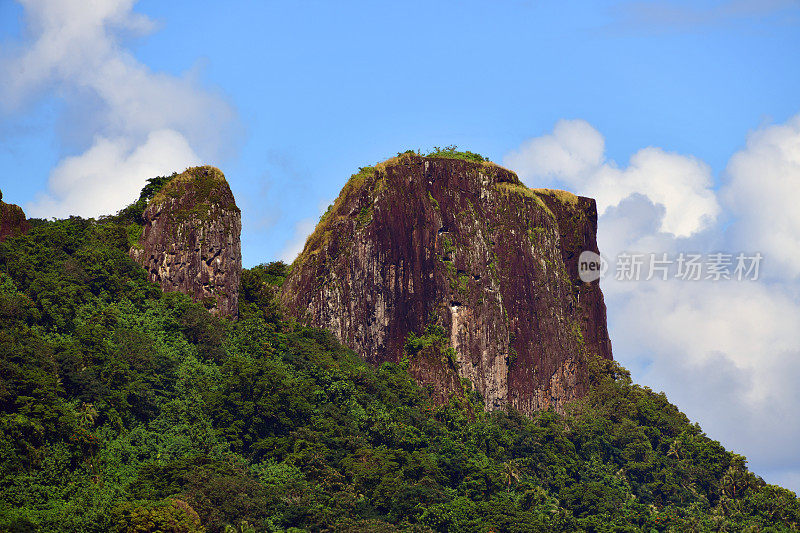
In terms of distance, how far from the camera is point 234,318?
3583 inches

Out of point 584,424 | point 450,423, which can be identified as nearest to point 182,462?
point 450,423

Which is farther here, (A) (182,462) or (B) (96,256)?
(B) (96,256)

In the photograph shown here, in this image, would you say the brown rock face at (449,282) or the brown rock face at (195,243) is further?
the brown rock face at (449,282)

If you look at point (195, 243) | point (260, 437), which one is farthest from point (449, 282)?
point (260, 437)

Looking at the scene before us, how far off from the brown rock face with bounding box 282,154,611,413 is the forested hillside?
2.41 meters

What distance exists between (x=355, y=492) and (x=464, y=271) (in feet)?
91.6

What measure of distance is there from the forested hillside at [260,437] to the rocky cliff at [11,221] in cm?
163

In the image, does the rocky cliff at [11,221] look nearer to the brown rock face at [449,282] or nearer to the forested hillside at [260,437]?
the forested hillside at [260,437]

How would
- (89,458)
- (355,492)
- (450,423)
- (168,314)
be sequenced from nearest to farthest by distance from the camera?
(89,458), (355,492), (168,314), (450,423)

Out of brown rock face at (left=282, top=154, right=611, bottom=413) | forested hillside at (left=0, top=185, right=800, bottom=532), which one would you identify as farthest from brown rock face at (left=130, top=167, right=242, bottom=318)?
brown rock face at (left=282, top=154, right=611, bottom=413)

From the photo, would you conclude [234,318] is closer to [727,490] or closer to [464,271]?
[464,271]

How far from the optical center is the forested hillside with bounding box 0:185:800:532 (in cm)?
6919

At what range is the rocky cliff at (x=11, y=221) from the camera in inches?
3408

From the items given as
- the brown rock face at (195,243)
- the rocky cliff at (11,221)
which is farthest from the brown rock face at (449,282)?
the rocky cliff at (11,221)
